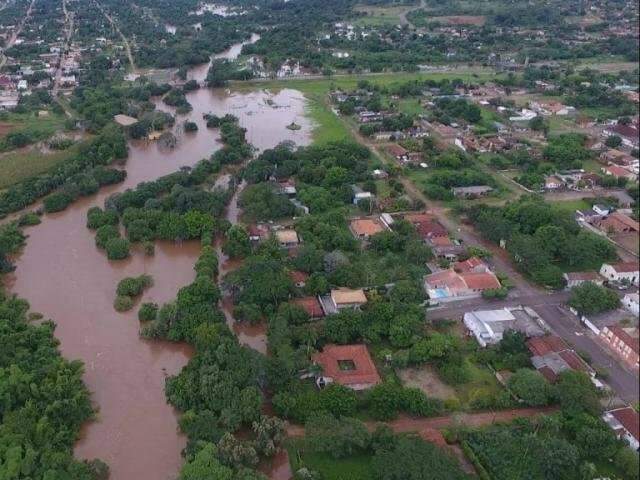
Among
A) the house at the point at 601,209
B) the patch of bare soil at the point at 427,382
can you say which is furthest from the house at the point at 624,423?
the house at the point at 601,209

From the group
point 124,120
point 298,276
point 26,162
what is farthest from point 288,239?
point 124,120

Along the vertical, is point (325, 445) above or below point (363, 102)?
above

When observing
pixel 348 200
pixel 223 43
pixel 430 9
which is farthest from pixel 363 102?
pixel 430 9

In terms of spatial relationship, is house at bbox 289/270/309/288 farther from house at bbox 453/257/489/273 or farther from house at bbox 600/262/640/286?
house at bbox 600/262/640/286

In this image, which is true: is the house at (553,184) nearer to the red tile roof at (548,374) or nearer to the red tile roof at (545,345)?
the red tile roof at (545,345)

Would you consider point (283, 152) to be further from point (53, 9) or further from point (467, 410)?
point (53, 9)

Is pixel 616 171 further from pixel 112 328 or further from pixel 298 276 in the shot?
pixel 112 328

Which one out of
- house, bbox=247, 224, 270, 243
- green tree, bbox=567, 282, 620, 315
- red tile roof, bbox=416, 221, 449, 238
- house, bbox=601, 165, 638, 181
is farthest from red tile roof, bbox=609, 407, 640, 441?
house, bbox=601, 165, 638, 181
